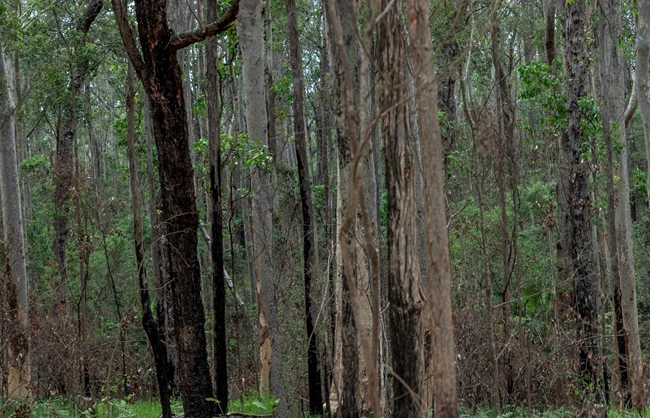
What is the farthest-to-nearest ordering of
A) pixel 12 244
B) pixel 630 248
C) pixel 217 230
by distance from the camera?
pixel 12 244
pixel 630 248
pixel 217 230

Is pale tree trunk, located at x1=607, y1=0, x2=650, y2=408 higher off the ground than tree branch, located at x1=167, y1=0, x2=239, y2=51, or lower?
lower

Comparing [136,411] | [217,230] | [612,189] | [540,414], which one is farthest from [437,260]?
[136,411]

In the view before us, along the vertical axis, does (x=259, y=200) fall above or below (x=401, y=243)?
above

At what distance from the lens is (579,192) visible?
12938mm

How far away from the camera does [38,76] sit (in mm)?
19609

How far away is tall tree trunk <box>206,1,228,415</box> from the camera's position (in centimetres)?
1028

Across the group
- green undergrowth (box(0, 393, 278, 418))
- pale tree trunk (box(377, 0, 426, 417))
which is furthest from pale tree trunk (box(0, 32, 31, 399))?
pale tree trunk (box(377, 0, 426, 417))

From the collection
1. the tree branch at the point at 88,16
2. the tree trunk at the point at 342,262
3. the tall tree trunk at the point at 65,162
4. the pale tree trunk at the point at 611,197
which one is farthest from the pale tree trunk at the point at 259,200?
the tree branch at the point at 88,16

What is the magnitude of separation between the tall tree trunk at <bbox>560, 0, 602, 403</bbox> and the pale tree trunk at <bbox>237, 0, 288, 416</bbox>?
17.2 ft

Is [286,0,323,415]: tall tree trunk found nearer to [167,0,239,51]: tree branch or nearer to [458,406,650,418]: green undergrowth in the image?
[458,406,650,418]: green undergrowth

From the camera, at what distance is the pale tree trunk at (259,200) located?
10188mm

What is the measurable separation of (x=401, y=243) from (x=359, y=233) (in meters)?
2.94

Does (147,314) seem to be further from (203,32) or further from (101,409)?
(203,32)

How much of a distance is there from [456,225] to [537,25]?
6137mm
